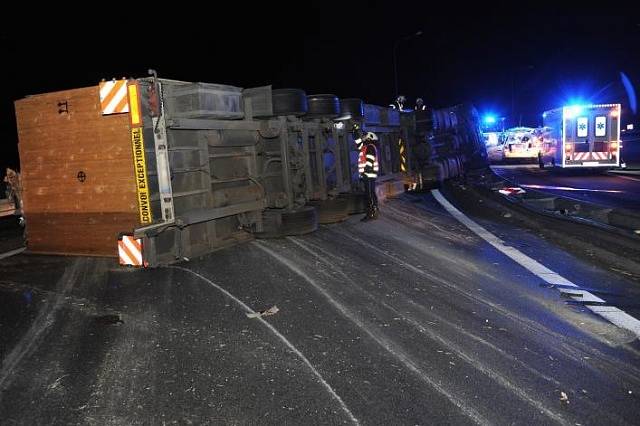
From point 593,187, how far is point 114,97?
586 inches

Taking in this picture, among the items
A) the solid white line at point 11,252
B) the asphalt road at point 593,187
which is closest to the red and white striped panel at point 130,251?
the solid white line at point 11,252

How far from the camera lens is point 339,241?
336 inches

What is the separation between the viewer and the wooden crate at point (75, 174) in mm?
7125

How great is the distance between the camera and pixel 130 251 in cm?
682

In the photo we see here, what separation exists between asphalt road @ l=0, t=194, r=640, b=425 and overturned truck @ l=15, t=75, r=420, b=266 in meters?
0.57

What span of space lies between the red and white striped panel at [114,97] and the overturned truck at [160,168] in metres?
0.02

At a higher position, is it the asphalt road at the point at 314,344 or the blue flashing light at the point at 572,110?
the blue flashing light at the point at 572,110

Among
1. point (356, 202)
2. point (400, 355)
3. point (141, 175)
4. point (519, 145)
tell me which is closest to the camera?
point (400, 355)

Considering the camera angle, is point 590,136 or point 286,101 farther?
point 590,136

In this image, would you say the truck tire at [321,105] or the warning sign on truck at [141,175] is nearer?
the warning sign on truck at [141,175]

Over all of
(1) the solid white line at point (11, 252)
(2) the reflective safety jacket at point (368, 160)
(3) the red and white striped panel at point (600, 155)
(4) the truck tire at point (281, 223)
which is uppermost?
(2) the reflective safety jacket at point (368, 160)

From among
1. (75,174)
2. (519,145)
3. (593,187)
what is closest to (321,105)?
(75,174)

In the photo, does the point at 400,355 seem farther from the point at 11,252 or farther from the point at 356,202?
the point at 11,252

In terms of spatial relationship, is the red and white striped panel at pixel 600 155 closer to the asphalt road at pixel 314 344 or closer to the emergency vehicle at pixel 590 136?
the emergency vehicle at pixel 590 136
